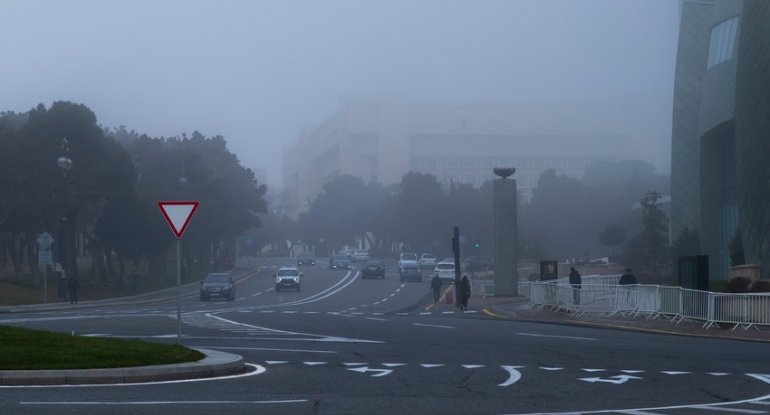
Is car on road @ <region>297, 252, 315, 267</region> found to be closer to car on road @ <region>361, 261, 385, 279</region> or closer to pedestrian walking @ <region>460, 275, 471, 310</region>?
car on road @ <region>361, 261, 385, 279</region>

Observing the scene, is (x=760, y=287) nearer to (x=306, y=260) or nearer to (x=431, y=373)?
(x=431, y=373)

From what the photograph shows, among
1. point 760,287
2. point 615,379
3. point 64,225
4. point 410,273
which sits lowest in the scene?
point 615,379

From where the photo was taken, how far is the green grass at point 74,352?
56.5 feet

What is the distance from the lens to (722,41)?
243 ft

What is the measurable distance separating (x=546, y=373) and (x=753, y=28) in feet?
154

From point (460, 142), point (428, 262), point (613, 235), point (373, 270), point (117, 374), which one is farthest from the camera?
point (460, 142)

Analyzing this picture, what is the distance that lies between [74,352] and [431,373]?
543cm

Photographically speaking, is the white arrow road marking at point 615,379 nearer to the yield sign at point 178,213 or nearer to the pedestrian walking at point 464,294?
the yield sign at point 178,213

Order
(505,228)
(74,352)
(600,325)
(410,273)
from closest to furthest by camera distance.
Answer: (74,352) → (600,325) → (505,228) → (410,273)

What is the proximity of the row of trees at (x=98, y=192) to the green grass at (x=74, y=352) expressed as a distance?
43.8 m

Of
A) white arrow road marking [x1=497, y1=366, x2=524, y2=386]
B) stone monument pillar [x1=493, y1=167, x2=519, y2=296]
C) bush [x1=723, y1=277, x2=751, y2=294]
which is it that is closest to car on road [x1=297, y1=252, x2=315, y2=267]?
stone monument pillar [x1=493, y1=167, x2=519, y2=296]

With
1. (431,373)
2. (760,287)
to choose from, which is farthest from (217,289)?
(431,373)

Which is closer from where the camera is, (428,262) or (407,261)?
(407,261)

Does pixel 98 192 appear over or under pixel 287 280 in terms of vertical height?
over
